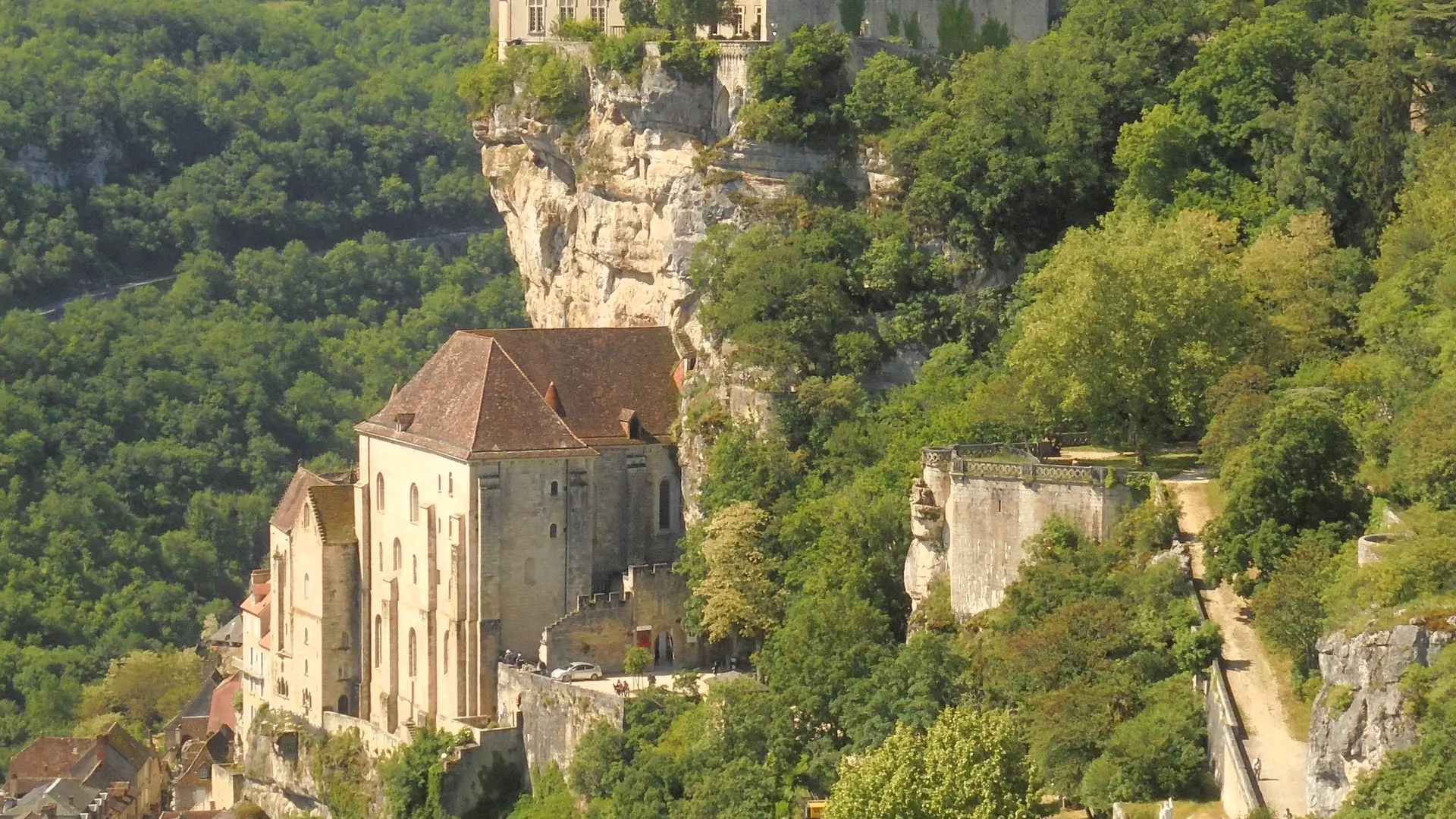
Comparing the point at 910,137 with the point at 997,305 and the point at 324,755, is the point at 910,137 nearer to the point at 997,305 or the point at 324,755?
the point at 997,305

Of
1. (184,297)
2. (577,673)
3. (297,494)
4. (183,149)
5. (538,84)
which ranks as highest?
(538,84)

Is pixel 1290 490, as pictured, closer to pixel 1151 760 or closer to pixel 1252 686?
pixel 1252 686

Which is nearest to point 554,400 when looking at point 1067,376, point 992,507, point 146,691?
point 992,507

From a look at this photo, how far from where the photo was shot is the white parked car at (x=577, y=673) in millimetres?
74375

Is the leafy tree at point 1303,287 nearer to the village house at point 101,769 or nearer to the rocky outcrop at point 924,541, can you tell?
the rocky outcrop at point 924,541

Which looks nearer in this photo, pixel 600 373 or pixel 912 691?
pixel 912 691

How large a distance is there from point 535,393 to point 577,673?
25.7 feet

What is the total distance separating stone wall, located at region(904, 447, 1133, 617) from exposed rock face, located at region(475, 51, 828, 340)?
13.6 metres

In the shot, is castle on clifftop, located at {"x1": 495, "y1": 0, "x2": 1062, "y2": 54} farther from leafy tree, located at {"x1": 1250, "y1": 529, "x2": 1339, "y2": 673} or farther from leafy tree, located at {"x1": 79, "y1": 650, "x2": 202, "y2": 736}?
leafy tree, located at {"x1": 79, "y1": 650, "x2": 202, "y2": 736}

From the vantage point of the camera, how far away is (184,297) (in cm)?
15125

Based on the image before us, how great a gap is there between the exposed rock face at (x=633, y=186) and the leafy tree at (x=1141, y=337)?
14.8 metres

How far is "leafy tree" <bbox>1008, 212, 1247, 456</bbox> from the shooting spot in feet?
224

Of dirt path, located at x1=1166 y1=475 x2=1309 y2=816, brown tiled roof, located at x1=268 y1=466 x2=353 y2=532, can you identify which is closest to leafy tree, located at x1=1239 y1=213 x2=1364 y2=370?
dirt path, located at x1=1166 y1=475 x2=1309 y2=816

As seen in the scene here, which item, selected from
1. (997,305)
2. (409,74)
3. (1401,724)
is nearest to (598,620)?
(997,305)
